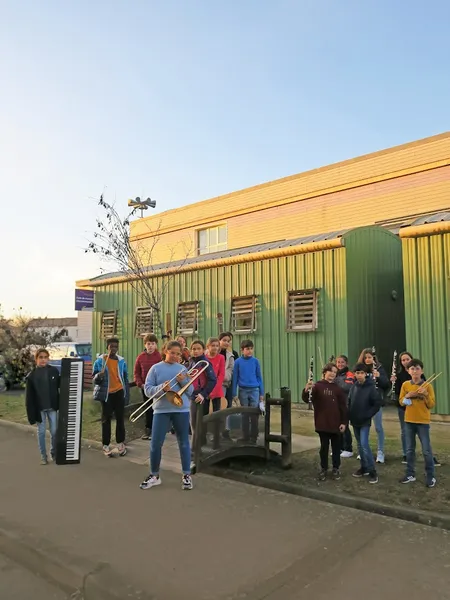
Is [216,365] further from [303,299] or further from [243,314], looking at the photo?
[243,314]

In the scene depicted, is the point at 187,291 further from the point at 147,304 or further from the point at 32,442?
the point at 32,442

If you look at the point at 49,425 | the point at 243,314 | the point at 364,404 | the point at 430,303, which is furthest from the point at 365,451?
the point at 243,314

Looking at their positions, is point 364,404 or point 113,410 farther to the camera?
point 113,410

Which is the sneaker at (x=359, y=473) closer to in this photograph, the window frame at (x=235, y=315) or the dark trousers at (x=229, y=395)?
the dark trousers at (x=229, y=395)

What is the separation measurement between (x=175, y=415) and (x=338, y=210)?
18.0 meters

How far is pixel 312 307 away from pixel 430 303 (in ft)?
9.01

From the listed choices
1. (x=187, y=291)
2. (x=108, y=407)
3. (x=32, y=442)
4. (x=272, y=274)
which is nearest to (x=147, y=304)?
(x=187, y=291)

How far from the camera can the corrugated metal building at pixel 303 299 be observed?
11734mm

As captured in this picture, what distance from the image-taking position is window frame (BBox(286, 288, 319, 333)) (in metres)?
12.0

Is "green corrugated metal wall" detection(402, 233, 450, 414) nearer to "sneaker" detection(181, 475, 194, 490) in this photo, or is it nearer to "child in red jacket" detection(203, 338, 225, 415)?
"child in red jacket" detection(203, 338, 225, 415)

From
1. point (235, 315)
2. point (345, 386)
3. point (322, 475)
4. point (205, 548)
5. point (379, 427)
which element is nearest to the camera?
point (205, 548)

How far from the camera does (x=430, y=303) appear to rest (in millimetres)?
10305

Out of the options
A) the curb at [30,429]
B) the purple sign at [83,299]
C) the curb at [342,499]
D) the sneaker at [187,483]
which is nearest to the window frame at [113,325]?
the purple sign at [83,299]

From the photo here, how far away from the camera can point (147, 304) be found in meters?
16.4
